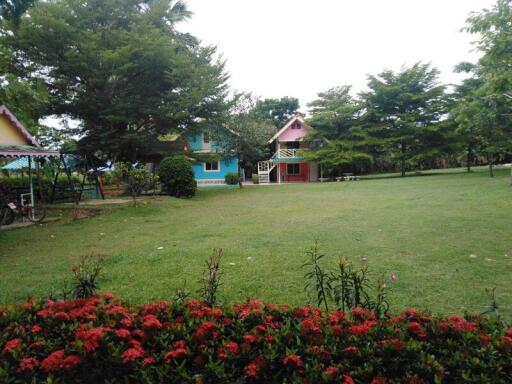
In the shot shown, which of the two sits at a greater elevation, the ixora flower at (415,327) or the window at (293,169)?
the window at (293,169)

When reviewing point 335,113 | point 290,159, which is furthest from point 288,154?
point 335,113

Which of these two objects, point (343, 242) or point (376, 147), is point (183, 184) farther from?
point (376, 147)

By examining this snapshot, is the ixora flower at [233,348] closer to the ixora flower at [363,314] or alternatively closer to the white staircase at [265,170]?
the ixora flower at [363,314]

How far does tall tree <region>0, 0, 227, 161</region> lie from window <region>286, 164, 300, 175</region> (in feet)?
52.2

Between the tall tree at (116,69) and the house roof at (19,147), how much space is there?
4.98 metres

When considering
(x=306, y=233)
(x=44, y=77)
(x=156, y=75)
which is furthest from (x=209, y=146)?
(x=306, y=233)

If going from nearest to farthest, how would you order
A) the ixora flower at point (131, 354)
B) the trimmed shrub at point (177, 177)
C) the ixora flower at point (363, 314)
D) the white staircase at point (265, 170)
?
the ixora flower at point (131, 354) < the ixora flower at point (363, 314) < the trimmed shrub at point (177, 177) < the white staircase at point (265, 170)

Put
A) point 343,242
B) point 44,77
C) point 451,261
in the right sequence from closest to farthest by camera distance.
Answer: point 451,261, point 343,242, point 44,77

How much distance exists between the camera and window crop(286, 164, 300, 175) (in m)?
33.8

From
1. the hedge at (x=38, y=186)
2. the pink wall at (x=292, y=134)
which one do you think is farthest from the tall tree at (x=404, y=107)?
the hedge at (x=38, y=186)

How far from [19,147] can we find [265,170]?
24.0 metres

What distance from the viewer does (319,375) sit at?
168cm

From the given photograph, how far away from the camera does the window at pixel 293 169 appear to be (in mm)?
33844

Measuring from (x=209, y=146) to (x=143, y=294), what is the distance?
28022mm
